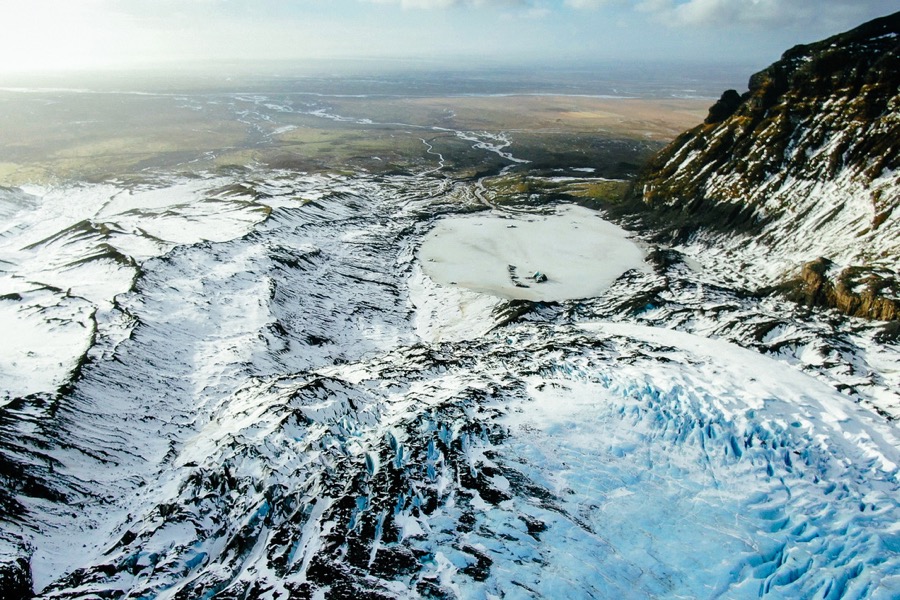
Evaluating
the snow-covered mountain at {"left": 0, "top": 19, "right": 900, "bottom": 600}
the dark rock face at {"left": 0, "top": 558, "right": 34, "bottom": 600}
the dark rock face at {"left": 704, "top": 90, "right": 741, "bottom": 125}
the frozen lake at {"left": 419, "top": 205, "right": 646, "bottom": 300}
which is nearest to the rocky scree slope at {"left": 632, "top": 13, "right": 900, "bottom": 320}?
the dark rock face at {"left": 704, "top": 90, "right": 741, "bottom": 125}

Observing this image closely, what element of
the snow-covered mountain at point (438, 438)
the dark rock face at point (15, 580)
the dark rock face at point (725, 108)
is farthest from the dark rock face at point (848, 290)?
the dark rock face at point (15, 580)

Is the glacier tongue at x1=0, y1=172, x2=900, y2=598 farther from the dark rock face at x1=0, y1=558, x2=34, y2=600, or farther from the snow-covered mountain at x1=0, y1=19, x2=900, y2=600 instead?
the dark rock face at x1=0, y1=558, x2=34, y2=600

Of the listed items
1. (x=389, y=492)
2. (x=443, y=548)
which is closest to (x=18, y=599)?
(x=389, y=492)

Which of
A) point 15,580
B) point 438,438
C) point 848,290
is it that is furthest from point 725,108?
point 15,580

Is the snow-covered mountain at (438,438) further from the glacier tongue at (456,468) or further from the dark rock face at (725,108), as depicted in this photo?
the dark rock face at (725,108)

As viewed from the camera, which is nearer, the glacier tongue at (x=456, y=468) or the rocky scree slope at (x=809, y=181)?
the glacier tongue at (x=456, y=468)

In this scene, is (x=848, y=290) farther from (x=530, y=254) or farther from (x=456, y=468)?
(x=456, y=468)
